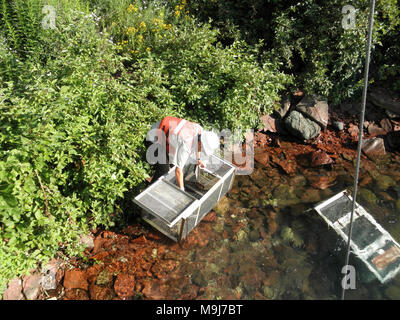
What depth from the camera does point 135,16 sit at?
6789 millimetres

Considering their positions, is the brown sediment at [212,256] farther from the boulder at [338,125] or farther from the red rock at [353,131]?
the boulder at [338,125]

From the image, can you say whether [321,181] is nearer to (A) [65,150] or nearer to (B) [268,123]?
(B) [268,123]

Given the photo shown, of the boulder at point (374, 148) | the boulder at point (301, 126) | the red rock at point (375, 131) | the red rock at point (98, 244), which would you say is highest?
the red rock at point (375, 131)

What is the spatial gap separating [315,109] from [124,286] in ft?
17.1

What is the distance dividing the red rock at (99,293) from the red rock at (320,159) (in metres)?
4.32

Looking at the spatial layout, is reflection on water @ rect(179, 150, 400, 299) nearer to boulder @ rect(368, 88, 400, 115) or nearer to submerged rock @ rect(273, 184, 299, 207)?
submerged rock @ rect(273, 184, 299, 207)

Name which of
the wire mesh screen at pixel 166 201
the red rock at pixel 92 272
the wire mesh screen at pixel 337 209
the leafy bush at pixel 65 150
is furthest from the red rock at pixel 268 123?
the red rock at pixel 92 272

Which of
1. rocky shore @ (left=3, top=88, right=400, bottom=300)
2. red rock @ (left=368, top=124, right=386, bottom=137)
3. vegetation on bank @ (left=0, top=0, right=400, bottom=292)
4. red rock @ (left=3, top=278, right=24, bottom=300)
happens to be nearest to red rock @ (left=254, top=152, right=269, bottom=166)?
rocky shore @ (left=3, top=88, right=400, bottom=300)

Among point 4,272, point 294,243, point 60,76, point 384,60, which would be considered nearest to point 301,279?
point 294,243

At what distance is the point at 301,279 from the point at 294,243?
58 centimetres

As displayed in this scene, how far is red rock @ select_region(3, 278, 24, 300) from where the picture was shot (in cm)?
353

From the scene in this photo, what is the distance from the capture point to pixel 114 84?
4.50 m

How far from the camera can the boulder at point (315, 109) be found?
267 inches

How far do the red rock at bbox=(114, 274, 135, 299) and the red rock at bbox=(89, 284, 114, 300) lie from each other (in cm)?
9
